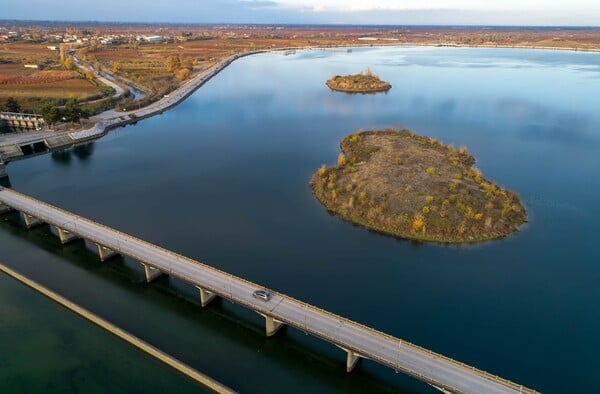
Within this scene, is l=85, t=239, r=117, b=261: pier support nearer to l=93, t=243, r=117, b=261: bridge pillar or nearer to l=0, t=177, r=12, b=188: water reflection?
l=93, t=243, r=117, b=261: bridge pillar

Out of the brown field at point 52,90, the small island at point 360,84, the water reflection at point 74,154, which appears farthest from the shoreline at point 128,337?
the small island at point 360,84

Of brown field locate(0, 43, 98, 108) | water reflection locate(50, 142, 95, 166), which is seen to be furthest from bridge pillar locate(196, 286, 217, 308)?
brown field locate(0, 43, 98, 108)

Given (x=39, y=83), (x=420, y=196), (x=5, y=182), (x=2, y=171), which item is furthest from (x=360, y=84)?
(x=5, y=182)

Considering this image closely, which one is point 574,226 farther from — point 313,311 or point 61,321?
point 61,321

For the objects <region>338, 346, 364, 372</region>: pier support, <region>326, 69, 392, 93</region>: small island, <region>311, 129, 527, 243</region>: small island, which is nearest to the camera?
<region>338, 346, 364, 372</region>: pier support

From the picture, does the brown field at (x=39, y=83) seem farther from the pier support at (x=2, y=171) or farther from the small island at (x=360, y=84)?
the small island at (x=360, y=84)

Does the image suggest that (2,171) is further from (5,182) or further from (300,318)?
(300,318)

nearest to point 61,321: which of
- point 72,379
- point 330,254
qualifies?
point 72,379
